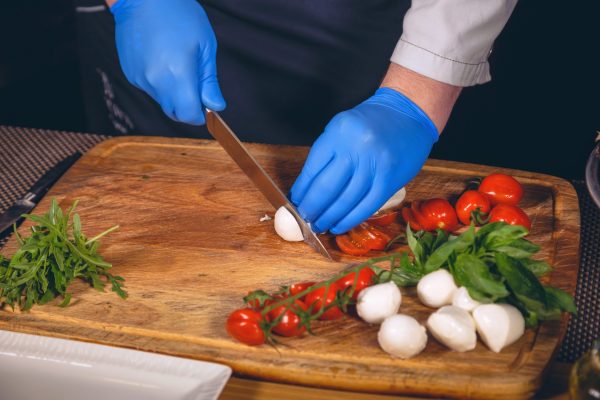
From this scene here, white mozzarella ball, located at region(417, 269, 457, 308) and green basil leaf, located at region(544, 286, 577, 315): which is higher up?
green basil leaf, located at region(544, 286, 577, 315)

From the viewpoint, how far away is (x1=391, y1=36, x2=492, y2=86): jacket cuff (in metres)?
1.60

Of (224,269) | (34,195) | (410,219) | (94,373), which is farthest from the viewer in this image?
(34,195)

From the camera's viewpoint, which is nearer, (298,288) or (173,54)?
(298,288)

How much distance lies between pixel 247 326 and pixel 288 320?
8cm

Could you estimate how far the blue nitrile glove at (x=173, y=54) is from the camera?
158cm

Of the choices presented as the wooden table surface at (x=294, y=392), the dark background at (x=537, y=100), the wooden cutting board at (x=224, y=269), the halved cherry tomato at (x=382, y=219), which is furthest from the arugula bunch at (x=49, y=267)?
the dark background at (x=537, y=100)

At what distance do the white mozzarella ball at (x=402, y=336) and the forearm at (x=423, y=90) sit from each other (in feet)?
1.99

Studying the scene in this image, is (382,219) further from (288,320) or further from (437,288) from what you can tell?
(288,320)

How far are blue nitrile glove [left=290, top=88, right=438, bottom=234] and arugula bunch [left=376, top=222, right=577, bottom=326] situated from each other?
0.59 feet

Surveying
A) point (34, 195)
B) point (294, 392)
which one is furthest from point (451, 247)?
point (34, 195)

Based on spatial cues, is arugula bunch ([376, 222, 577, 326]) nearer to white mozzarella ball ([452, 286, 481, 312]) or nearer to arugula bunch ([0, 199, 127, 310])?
white mozzarella ball ([452, 286, 481, 312])

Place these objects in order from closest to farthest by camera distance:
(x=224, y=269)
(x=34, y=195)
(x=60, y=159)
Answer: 1. (x=224, y=269)
2. (x=34, y=195)
3. (x=60, y=159)

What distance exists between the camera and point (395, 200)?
1638 mm

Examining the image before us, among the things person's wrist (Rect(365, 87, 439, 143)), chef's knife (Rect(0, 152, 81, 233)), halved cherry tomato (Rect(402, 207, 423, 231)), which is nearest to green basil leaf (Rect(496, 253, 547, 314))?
halved cherry tomato (Rect(402, 207, 423, 231))
